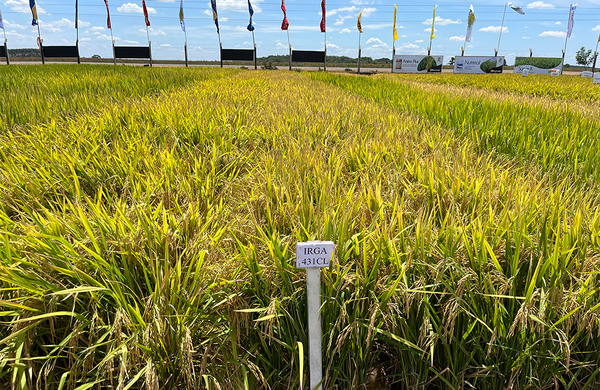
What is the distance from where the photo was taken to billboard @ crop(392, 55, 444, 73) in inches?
1096

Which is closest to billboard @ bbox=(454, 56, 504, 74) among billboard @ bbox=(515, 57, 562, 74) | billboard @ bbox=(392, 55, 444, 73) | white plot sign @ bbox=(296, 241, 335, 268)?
billboard @ bbox=(515, 57, 562, 74)

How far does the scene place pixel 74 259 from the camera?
37.8 inches

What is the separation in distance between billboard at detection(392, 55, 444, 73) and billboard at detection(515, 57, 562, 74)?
6.20 meters

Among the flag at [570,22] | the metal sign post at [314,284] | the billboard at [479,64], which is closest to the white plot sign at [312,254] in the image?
the metal sign post at [314,284]

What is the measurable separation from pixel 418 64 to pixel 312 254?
3126 centimetres

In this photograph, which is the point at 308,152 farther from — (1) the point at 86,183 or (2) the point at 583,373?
(2) the point at 583,373

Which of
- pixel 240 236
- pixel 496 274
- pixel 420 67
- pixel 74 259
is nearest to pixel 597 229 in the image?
pixel 496 274

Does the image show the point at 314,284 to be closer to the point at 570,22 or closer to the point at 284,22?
A: the point at 284,22

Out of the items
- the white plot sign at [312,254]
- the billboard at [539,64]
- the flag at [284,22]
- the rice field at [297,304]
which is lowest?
the rice field at [297,304]

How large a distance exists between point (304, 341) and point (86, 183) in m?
1.47

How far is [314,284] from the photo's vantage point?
0.83 metres

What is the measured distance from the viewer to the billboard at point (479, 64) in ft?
91.0

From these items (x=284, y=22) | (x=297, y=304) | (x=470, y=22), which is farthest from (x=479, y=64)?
(x=297, y=304)

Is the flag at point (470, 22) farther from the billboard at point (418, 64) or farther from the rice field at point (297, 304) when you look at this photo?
the rice field at point (297, 304)
